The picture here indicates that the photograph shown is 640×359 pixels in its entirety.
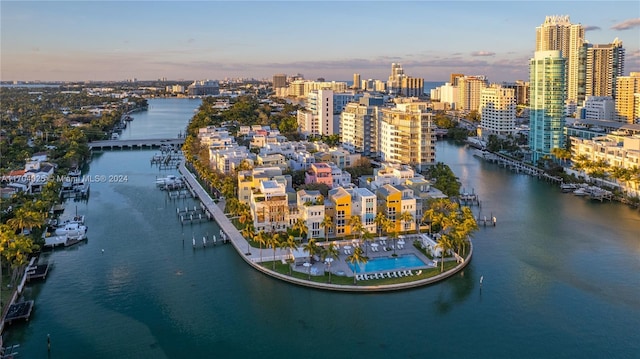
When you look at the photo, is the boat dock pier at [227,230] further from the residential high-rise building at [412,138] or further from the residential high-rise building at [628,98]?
the residential high-rise building at [628,98]

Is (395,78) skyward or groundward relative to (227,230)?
skyward

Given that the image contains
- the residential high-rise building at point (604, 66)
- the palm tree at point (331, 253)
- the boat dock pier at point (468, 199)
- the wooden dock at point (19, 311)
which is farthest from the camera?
the residential high-rise building at point (604, 66)

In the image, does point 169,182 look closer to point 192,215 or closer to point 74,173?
point 192,215

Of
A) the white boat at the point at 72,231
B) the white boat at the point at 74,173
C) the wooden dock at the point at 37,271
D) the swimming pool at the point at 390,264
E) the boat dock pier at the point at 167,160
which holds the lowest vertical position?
the wooden dock at the point at 37,271

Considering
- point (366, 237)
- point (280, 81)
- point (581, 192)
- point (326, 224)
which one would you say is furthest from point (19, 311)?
→ point (280, 81)

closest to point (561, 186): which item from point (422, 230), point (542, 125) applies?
point (542, 125)

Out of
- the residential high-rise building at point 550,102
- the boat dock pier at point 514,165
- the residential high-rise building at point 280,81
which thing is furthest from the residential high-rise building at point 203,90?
the residential high-rise building at point 550,102

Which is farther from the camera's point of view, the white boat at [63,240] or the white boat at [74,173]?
the white boat at [74,173]
